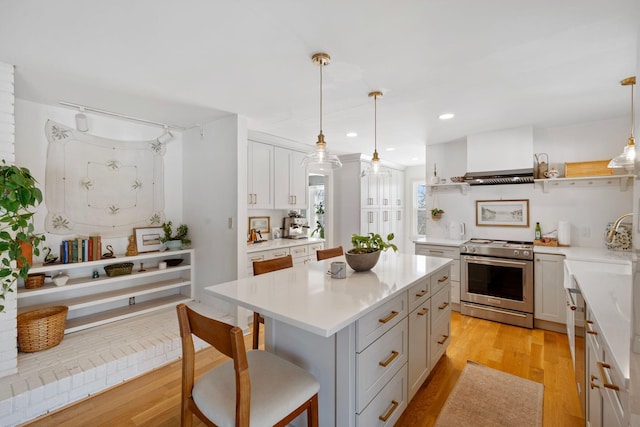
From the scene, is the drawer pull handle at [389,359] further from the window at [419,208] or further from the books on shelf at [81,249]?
the window at [419,208]

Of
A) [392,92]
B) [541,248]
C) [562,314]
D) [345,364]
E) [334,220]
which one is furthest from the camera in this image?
[334,220]

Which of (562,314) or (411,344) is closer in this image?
(411,344)

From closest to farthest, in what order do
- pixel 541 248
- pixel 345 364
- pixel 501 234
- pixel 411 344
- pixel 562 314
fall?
1. pixel 345 364
2. pixel 411 344
3. pixel 562 314
4. pixel 541 248
5. pixel 501 234

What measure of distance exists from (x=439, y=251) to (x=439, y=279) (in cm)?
165

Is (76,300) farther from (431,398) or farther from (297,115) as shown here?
(431,398)

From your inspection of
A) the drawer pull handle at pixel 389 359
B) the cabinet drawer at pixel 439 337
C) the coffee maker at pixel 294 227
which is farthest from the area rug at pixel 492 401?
the coffee maker at pixel 294 227

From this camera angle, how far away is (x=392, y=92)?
2.55m

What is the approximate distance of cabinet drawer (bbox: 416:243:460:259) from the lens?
3.79 meters

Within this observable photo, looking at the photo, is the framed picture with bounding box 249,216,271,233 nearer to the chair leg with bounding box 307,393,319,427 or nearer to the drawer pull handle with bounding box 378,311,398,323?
the drawer pull handle with bounding box 378,311,398,323

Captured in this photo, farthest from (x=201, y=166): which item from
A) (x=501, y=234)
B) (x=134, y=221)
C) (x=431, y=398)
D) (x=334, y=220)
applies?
(x=501, y=234)

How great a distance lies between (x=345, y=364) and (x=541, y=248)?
3.24 m

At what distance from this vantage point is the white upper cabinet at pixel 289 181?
4.23 meters

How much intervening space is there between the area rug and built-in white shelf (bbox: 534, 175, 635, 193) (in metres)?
2.50

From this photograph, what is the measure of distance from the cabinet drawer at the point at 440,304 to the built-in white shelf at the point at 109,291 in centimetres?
288
